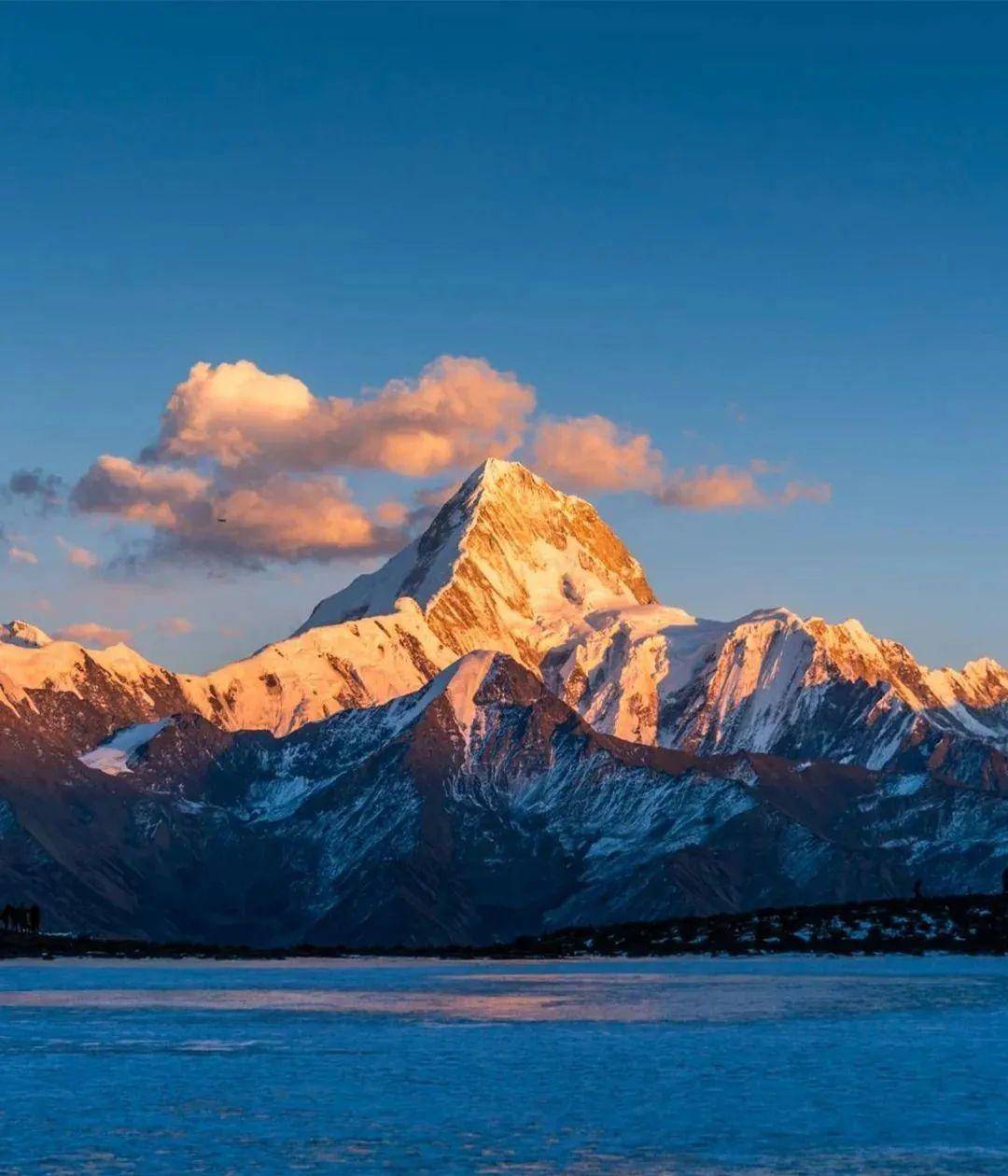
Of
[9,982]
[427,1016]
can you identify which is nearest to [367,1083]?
[427,1016]

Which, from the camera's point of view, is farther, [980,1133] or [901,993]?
[901,993]

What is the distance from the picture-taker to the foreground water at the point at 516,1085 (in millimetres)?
75562

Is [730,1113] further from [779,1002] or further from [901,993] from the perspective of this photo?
[901,993]

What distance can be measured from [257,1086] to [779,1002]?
59.5 meters

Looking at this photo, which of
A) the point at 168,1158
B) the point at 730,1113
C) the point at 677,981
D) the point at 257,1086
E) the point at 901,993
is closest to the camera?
the point at 168,1158

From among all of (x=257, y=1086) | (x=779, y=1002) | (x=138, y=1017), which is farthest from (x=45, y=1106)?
(x=779, y=1002)

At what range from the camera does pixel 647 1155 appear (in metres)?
75.6

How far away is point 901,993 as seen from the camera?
6117 inches

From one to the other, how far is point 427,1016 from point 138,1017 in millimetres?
18905

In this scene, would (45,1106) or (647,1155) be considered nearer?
(647,1155)

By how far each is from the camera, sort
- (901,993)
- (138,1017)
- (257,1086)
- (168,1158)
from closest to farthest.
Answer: (168,1158) → (257,1086) → (138,1017) → (901,993)

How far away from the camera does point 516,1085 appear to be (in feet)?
316

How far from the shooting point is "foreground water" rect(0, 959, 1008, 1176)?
248ft

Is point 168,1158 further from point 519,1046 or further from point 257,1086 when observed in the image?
point 519,1046
